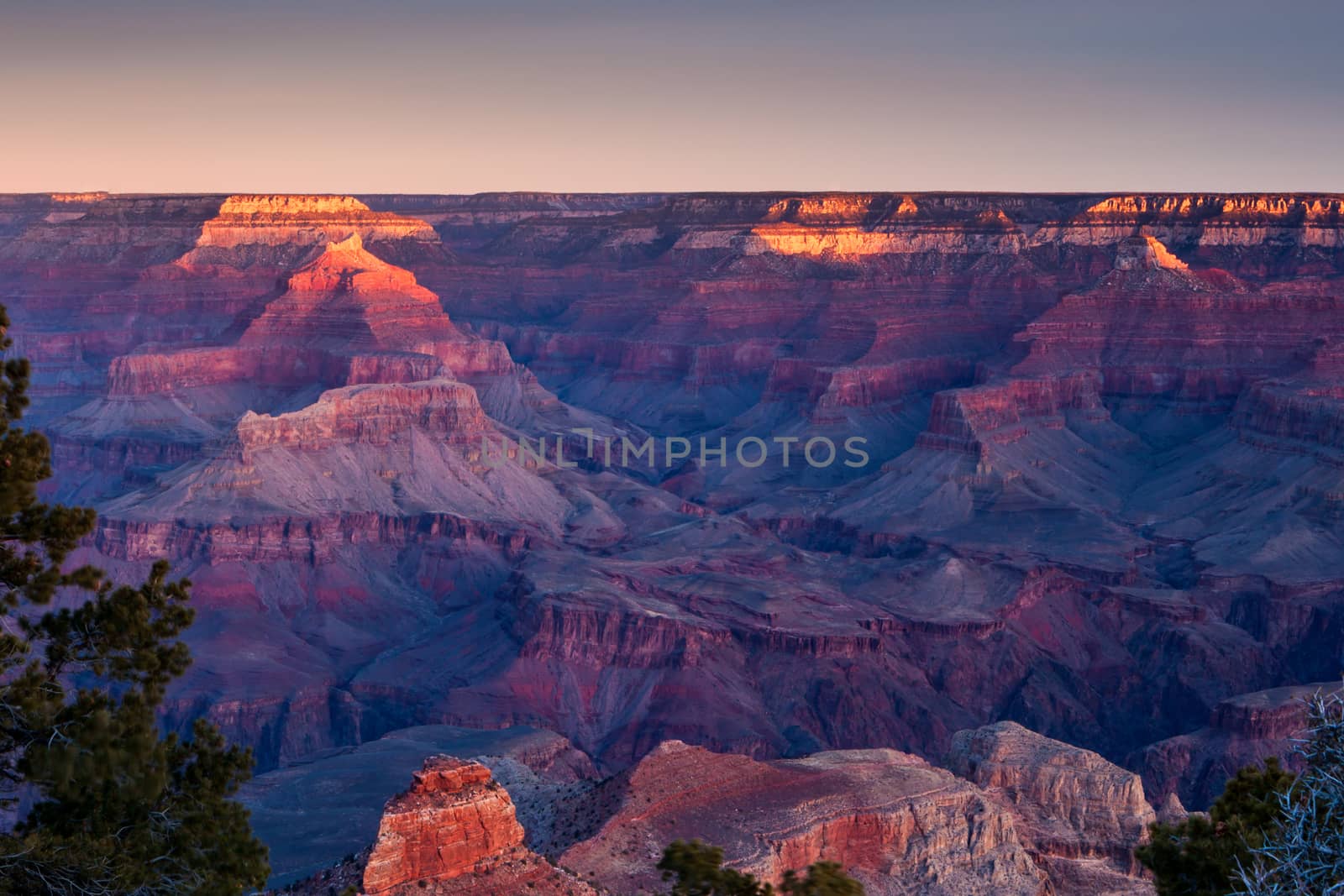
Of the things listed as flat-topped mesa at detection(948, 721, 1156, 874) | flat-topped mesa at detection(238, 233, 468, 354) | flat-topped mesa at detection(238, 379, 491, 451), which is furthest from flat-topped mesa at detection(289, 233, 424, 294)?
flat-topped mesa at detection(948, 721, 1156, 874)

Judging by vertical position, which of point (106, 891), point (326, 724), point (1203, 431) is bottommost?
point (326, 724)

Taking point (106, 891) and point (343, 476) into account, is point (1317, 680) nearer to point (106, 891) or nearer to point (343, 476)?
point (343, 476)

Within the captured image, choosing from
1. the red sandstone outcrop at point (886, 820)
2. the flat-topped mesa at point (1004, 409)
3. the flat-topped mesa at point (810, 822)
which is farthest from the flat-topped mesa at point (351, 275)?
the flat-topped mesa at point (810, 822)

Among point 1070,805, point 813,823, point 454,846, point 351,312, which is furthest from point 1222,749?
point 351,312

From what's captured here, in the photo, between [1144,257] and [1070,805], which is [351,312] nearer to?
[1144,257]

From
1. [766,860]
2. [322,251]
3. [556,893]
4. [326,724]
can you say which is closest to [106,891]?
[556,893]
